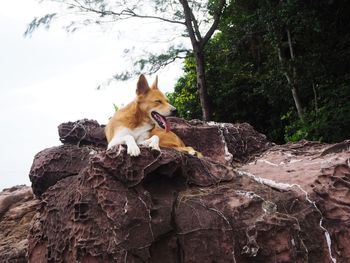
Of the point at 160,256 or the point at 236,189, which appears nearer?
the point at 160,256

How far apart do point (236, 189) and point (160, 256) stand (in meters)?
0.93

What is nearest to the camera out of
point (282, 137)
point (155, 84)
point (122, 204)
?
point (122, 204)

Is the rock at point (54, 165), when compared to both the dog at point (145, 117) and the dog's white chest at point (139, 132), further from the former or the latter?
the dog's white chest at point (139, 132)

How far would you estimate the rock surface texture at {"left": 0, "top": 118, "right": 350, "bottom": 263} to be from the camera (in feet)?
12.8

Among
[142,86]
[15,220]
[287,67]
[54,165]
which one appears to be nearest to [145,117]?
[142,86]

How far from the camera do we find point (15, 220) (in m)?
7.07

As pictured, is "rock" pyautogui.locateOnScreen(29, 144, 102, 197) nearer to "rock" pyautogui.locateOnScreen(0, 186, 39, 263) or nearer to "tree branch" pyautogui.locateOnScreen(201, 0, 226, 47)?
"rock" pyautogui.locateOnScreen(0, 186, 39, 263)

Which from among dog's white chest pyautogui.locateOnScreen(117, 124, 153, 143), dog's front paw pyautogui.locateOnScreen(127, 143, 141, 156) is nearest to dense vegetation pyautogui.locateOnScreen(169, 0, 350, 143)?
dog's white chest pyautogui.locateOnScreen(117, 124, 153, 143)

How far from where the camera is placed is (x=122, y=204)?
12.8ft

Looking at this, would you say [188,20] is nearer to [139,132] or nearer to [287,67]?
[287,67]

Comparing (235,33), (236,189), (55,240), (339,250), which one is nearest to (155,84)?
(236,189)

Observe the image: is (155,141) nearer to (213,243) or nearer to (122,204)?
(122,204)

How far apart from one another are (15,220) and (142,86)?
3.20 m

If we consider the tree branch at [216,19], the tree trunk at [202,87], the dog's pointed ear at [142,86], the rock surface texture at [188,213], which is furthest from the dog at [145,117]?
the tree branch at [216,19]
